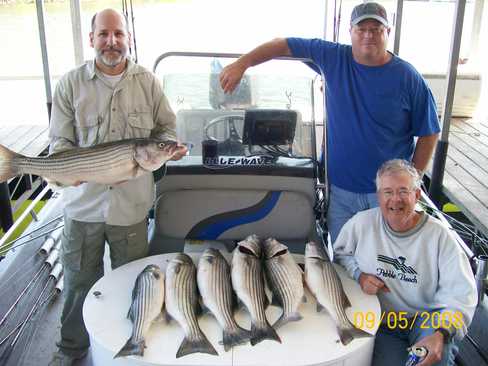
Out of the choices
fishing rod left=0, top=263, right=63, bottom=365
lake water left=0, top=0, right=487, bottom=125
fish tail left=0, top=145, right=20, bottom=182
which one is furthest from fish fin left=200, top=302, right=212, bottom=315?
lake water left=0, top=0, right=487, bottom=125

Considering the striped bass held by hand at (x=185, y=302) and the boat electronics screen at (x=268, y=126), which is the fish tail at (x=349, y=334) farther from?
the boat electronics screen at (x=268, y=126)

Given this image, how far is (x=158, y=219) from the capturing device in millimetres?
2996

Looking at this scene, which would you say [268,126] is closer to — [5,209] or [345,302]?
[345,302]

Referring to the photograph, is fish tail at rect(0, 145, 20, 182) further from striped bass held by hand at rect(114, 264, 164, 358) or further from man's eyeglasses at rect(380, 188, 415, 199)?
man's eyeglasses at rect(380, 188, 415, 199)

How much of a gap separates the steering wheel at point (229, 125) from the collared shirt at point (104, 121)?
579 mm

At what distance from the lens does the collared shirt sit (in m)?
2.43

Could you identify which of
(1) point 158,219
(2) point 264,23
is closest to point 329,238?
(1) point 158,219

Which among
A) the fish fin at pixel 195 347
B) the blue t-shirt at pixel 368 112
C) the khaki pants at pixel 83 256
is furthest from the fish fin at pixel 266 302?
the blue t-shirt at pixel 368 112

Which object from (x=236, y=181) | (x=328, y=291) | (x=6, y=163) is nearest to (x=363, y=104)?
(x=236, y=181)

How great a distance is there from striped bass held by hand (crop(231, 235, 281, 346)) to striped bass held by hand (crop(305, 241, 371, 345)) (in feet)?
0.74

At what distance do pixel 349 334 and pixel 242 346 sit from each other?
0.42 meters

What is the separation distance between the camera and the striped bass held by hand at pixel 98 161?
216cm

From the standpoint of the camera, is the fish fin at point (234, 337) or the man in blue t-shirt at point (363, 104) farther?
the man in blue t-shirt at point (363, 104)

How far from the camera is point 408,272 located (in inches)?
88.9
